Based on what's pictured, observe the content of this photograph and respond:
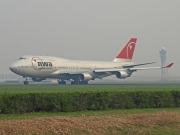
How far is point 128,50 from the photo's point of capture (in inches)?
3568

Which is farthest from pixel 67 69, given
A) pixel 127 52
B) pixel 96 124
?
pixel 96 124

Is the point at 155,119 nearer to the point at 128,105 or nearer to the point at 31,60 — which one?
the point at 128,105

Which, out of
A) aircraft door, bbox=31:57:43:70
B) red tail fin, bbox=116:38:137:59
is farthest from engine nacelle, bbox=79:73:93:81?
red tail fin, bbox=116:38:137:59

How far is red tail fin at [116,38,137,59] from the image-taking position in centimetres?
8938

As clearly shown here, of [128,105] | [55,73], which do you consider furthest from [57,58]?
[128,105]

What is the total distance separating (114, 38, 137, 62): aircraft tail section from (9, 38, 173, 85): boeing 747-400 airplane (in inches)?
67.7

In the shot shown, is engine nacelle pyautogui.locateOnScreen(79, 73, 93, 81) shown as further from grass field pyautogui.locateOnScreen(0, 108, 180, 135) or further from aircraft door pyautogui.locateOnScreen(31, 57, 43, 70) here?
grass field pyautogui.locateOnScreen(0, 108, 180, 135)

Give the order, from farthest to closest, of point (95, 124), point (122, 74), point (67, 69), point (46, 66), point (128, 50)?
point (128, 50)
point (67, 69)
point (122, 74)
point (46, 66)
point (95, 124)

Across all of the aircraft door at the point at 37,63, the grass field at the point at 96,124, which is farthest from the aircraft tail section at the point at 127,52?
the grass field at the point at 96,124

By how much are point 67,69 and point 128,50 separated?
18.1m

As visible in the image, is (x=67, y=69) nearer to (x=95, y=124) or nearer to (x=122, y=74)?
(x=122, y=74)

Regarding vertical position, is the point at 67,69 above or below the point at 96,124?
above

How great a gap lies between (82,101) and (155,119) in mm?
5011

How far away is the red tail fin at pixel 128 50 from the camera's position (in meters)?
89.4
